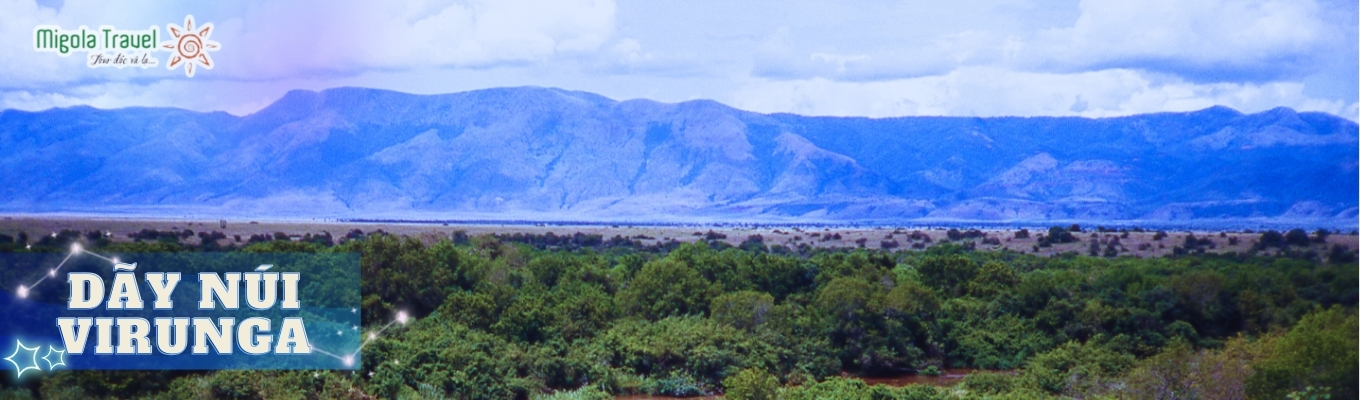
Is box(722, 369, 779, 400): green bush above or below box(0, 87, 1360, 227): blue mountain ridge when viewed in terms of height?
below

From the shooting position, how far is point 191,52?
80.2 feet

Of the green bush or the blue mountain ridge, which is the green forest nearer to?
the green bush

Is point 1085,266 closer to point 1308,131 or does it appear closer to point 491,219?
point 1308,131

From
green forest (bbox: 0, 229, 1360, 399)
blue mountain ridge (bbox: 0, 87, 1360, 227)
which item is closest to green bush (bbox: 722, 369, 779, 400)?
Result: green forest (bbox: 0, 229, 1360, 399)

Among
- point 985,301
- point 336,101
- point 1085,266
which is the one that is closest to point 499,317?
point 985,301

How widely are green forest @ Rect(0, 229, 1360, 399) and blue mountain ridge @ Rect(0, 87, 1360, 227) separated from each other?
5464 centimetres

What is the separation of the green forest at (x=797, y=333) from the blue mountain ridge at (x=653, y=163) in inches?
2151

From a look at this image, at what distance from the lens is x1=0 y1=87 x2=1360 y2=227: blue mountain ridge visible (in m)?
96.8

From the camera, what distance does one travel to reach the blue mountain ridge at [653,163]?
9681 cm

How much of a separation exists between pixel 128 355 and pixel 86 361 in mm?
755

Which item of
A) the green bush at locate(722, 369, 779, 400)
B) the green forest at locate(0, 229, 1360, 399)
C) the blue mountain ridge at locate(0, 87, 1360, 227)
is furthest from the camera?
the blue mountain ridge at locate(0, 87, 1360, 227)

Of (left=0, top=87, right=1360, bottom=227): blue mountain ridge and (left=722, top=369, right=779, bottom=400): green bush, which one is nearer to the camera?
(left=722, top=369, right=779, bottom=400): green bush

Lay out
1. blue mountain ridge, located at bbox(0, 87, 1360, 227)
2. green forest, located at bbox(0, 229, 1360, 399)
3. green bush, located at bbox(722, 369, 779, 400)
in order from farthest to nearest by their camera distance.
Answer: blue mountain ridge, located at bbox(0, 87, 1360, 227)
green forest, located at bbox(0, 229, 1360, 399)
green bush, located at bbox(722, 369, 779, 400)

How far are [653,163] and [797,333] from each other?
363 feet
